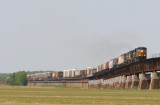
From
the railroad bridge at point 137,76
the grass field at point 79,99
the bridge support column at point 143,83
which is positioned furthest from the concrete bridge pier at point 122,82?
the grass field at point 79,99

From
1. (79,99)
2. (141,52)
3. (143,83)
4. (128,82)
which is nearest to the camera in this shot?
(79,99)

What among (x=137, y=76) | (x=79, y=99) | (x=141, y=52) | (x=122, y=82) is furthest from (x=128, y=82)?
(x=79, y=99)

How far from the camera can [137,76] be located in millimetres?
92750

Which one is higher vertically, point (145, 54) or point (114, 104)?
point (145, 54)

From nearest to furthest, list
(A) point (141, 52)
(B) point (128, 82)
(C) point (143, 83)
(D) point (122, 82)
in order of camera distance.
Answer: (A) point (141, 52)
(C) point (143, 83)
(B) point (128, 82)
(D) point (122, 82)

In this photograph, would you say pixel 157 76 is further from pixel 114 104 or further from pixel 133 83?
pixel 114 104

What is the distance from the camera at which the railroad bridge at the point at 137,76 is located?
249ft

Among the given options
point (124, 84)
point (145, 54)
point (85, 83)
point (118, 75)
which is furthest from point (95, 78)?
point (145, 54)

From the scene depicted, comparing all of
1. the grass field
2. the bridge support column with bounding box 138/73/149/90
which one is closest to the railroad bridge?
the bridge support column with bounding box 138/73/149/90

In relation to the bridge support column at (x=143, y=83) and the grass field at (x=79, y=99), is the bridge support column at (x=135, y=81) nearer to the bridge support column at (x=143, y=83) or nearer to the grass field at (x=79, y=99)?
the bridge support column at (x=143, y=83)

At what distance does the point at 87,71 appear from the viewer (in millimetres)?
174000

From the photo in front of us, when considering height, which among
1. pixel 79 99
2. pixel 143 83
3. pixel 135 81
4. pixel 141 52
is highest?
pixel 141 52

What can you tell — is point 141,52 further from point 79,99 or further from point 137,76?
point 79,99

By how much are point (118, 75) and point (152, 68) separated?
1424 inches
